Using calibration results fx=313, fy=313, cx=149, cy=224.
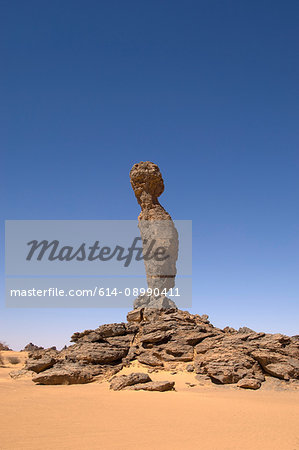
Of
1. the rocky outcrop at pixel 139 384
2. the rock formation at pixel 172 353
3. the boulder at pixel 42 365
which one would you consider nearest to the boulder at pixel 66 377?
the rock formation at pixel 172 353

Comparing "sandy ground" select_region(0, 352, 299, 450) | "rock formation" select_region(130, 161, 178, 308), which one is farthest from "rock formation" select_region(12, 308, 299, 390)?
"rock formation" select_region(130, 161, 178, 308)

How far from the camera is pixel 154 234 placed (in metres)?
24.5

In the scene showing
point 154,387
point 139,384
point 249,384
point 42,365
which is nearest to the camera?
point 154,387

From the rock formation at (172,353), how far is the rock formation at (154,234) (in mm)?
1763

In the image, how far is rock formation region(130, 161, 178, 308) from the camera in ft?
76.8

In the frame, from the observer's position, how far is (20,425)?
7477mm

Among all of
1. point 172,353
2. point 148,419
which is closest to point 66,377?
point 172,353

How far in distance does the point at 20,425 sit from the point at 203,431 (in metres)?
4.42

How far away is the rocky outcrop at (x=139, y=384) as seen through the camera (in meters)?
12.5

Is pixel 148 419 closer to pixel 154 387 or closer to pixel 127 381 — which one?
pixel 154 387

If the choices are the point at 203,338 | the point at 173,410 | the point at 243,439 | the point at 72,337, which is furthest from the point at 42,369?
the point at 243,439

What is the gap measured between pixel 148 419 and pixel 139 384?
4780 millimetres

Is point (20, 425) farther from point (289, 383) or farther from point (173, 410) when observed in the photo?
point (289, 383)

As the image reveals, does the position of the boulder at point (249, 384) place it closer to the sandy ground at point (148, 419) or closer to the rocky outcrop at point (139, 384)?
the sandy ground at point (148, 419)
